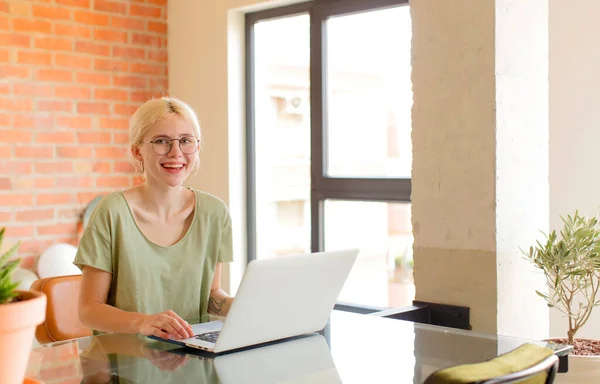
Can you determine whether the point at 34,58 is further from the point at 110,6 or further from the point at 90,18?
the point at 110,6

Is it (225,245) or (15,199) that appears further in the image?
(15,199)

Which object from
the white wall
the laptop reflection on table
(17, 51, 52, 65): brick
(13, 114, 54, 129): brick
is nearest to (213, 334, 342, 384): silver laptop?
the laptop reflection on table

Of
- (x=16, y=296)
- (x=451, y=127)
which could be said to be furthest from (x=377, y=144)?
(x=16, y=296)

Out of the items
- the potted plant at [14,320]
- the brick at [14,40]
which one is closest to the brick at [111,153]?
the brick at [14,40]

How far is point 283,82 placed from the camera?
4.11 metres

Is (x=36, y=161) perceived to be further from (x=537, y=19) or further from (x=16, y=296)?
(x=16, y=296)

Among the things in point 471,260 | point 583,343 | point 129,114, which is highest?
point 129,114

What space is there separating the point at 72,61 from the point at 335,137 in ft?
4.58

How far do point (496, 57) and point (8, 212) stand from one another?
245 cm

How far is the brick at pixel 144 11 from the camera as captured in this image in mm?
4219

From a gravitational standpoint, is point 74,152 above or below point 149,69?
below

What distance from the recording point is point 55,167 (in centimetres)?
392

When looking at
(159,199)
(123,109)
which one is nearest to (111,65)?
(123,109)

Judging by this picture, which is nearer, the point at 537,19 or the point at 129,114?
the point at 537,19
